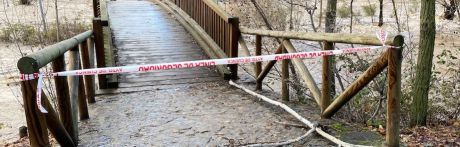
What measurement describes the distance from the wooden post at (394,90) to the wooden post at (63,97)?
2.85 m

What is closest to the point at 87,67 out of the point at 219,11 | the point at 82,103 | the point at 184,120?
the point at 82,103

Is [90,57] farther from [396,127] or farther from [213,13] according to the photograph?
[396,127]

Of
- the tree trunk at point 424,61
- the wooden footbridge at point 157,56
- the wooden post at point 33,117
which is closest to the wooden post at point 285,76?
the wooden footbridge at point 157,56

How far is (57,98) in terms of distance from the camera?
14.3 ft

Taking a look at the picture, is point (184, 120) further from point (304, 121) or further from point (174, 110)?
point (304, 121)

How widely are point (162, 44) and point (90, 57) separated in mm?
3362

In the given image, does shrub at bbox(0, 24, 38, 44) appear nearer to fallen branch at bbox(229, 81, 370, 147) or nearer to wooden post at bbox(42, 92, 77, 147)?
fallen branch at bbox(229, 81, 370, 147)

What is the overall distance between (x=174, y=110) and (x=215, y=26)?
3.28 metres

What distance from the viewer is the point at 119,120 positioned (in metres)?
5.57

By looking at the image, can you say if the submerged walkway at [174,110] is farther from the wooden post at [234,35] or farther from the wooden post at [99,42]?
the wooden post at [234,35]

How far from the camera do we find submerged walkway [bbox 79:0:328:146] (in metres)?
4.83

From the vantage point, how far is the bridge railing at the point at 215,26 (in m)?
7.76

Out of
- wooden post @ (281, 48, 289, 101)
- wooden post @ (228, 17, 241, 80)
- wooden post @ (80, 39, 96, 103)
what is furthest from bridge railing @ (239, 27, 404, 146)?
wooden post @ (80, 39, 96, 103)

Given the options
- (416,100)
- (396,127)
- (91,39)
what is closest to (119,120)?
(91,39)
